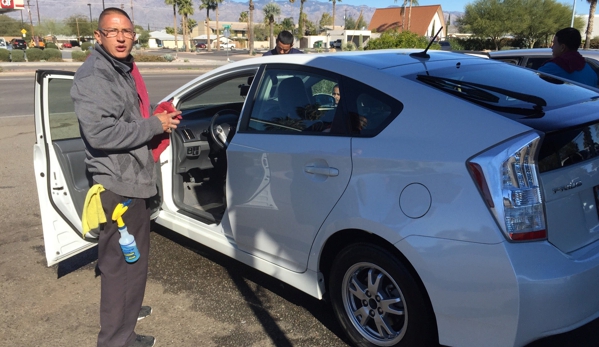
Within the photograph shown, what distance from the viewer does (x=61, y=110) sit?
4.02 metres

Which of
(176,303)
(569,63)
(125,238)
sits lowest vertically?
(176,303)

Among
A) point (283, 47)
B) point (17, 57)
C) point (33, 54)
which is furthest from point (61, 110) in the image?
point (17, 57)

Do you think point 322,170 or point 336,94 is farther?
point 336,94

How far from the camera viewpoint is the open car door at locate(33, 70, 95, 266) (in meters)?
3.36

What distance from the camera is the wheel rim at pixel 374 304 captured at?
8.78 ft

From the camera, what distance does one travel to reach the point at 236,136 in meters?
3.43

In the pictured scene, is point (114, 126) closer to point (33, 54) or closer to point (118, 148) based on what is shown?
point (118, 148)

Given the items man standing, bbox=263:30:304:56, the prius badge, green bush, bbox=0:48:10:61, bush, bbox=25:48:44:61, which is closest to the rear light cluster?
the prius badge

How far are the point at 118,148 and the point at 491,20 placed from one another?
55.1 metres

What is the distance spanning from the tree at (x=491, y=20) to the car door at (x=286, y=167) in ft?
Answer: 173

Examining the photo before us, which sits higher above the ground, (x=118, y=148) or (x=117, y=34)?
(x=117, y=34)

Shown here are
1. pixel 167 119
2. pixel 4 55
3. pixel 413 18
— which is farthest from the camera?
pixel 413 18

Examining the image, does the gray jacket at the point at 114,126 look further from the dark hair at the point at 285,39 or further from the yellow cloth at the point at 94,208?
the dark hair at the point at 285,39

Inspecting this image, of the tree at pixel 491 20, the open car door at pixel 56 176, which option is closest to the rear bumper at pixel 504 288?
the open car door at pixel 56 176
